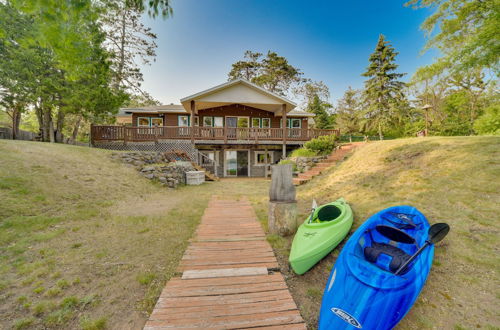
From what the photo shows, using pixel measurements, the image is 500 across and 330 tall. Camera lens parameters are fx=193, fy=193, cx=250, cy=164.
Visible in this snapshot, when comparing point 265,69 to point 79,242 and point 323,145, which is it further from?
point 79,242

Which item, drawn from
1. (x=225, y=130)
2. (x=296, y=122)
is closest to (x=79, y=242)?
(x=225, y=130)

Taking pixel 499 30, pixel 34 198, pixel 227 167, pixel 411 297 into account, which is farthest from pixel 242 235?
pixel 227 167


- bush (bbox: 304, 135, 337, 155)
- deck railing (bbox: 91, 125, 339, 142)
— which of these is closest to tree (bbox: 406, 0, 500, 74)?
bush (bbox: 304, 135, 337, 155)

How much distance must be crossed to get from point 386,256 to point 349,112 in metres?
36.2

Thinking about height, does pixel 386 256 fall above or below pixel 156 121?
below

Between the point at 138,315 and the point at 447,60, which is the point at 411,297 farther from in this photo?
the point at 447,60

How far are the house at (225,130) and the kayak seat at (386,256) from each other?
12004 mm

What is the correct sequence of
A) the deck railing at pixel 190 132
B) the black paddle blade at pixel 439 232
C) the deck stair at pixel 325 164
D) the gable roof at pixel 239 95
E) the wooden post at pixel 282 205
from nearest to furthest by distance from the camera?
the black paddle blade at pixel 439 232, the wooden post at pixel 282 205, the deck stair at pixel 325 164, the deck railing at pixel 190 132, the gable roof at pixel 239 95

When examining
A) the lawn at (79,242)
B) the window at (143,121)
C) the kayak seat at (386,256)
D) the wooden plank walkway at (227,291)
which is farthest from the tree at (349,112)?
the wooden plank walkway at (227,291)

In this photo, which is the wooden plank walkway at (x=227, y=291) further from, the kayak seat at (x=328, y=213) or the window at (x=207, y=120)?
the window at (x=207, y=120)

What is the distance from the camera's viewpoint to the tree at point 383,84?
2195cm

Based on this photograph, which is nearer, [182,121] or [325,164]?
[325,164]

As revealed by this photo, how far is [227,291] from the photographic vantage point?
247 cm

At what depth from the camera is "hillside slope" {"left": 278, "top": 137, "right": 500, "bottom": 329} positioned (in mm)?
2127
